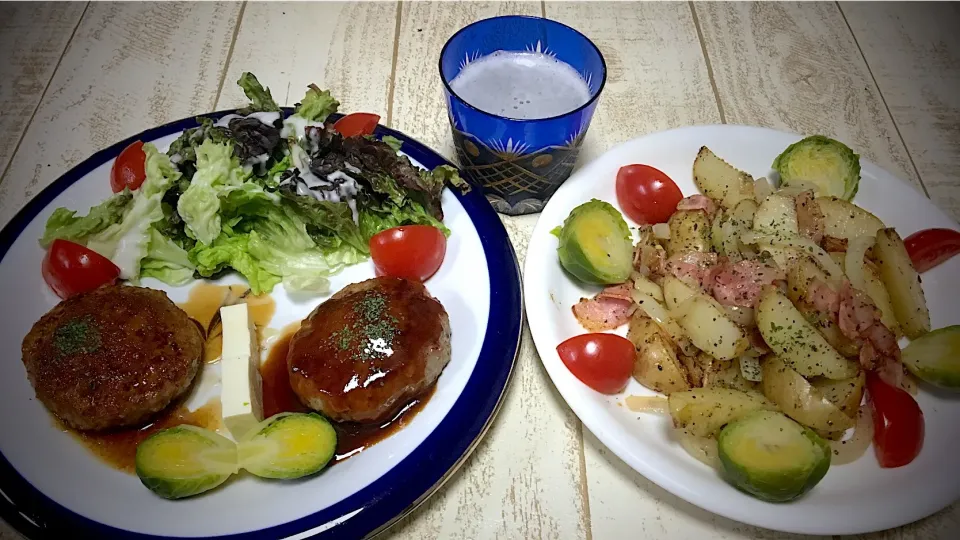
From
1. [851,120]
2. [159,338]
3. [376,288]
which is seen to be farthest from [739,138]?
[159,338]

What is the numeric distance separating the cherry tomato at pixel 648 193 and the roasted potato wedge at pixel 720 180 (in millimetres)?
144

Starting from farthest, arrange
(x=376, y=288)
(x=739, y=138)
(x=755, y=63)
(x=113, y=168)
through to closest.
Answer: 1. (x=755, y=63)
2. (x=739, y=138)
3. (x=113, y=168)
4. (x=376, y=288)

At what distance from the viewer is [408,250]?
8.56 feet

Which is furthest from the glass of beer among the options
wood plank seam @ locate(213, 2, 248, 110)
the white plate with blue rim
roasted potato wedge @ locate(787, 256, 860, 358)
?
wood plank seam @ locate(213, 2, 248, 110)

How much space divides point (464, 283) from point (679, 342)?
33.5 inches

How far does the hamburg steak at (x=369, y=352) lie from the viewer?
224 centimetres

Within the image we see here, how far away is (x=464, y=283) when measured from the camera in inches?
105

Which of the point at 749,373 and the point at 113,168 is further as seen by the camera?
the point at 113,168

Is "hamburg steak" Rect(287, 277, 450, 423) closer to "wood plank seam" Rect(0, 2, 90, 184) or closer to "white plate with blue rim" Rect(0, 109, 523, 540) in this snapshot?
"white plate with blue rim" Rect(0, 109, 523, 540)

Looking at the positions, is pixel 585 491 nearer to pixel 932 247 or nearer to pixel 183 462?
pixel 183 462

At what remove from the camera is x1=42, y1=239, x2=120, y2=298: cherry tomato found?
8.31 feet

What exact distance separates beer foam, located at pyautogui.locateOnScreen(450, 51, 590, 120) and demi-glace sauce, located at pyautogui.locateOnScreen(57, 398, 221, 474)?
1647 millimetres

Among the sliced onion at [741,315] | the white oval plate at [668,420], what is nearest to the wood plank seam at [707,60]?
the white oval plate at [668,420]

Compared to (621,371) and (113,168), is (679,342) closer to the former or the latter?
(621,371)
